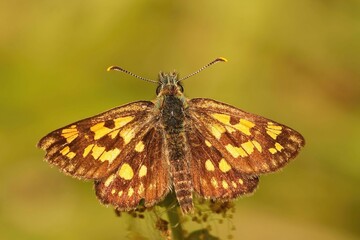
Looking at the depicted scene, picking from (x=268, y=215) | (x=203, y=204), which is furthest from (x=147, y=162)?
(x=268, y=215)

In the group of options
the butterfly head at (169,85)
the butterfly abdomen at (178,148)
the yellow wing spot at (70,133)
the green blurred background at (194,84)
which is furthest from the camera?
the green blurred background at (194,84)

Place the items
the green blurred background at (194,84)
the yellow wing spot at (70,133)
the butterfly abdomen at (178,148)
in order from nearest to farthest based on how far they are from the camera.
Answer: the butterfly abdomen at (178,148), the yellow wing spot at (70,133), the green blurred background at (194,84)

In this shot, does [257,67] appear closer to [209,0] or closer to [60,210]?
[209,0]

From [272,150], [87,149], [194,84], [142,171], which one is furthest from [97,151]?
[194,84]

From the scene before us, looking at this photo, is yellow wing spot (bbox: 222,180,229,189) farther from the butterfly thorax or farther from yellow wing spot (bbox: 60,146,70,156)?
yellow wing spot (bbox: 60,146,70,156)

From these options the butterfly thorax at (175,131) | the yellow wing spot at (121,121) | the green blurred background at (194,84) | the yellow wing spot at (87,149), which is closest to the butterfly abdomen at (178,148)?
the butterfly thorax at (175,131)

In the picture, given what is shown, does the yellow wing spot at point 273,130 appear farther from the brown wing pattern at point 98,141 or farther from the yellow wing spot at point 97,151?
the yellow wing spot at point 97,151
